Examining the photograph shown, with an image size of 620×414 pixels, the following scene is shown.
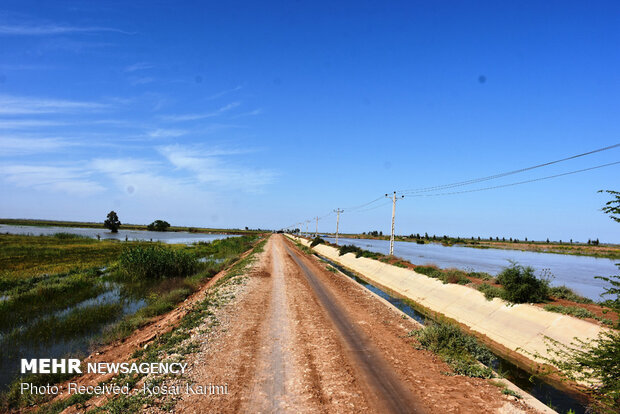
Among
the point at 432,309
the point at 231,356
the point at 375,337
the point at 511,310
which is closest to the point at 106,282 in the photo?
the point at 231,356

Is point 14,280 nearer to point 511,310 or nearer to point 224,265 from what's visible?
point 224,265

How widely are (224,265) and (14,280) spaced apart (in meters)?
17.8

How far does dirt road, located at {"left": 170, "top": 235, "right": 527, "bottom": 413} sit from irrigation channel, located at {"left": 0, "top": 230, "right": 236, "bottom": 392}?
19.4 feet

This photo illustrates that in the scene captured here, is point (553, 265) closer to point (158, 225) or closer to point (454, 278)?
point (454, 278)

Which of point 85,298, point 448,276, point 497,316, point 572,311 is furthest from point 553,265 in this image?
point 85,298

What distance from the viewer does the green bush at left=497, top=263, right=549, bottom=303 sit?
1529 cm

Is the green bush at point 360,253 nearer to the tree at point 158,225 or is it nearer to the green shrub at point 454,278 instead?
the green shrub at point 454,278

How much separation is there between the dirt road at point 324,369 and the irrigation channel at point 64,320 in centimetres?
592

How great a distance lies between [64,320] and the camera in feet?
47.7

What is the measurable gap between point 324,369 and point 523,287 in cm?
1251

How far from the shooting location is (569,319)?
1241cm

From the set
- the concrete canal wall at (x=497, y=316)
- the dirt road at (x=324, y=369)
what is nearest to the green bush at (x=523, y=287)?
the concrete canal wall at (x=497, y=316)

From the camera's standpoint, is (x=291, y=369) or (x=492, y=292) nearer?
(x=291, y=369)

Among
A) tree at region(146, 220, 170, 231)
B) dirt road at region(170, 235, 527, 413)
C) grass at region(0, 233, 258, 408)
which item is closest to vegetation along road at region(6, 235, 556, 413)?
dirt road at region(170, 235, 527, 413)
